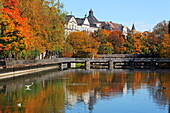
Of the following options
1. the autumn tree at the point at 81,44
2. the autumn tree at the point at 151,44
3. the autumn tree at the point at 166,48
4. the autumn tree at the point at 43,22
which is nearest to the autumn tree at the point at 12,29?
the autumn tree at the point at 43,22

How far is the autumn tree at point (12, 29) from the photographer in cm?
5559

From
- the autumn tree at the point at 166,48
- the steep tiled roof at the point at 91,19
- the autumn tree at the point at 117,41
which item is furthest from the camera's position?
the steep tiled roof at the point at 91,19

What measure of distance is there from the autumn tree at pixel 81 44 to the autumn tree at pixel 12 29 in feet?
156

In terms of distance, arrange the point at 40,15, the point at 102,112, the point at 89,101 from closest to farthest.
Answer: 1. the point at 102,112
2. the point at 89,101
3. the point at 40,15

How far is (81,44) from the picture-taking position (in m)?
106

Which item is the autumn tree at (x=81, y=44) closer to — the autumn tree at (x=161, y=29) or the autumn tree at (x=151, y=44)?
the autumn tree at (x=151, y=44)

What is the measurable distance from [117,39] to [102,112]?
3629 inches

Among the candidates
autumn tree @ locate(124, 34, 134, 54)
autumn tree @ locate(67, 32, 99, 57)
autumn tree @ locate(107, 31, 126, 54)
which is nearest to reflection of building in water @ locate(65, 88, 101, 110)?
autumn tree @ locate(67, 32, 99, 57)

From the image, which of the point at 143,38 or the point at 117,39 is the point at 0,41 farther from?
the point at 143,38

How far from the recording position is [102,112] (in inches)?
1291

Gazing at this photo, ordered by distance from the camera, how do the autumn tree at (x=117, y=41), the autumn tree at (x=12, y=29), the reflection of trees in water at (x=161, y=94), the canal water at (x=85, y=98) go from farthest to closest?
the autumn tree at (x=117, y=41)
the autumn tree at (x=12, y=29)
the reflection of trees in water at (x=161, y=94)
the canal water at (x=85, y=98)

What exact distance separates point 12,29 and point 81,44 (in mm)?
51088

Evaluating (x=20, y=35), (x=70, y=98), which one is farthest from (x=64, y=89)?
(x=20, y=35)

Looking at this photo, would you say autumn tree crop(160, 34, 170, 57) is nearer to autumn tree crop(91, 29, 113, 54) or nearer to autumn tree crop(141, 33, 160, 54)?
autumn tree crop(141, 33, 160, 54)
